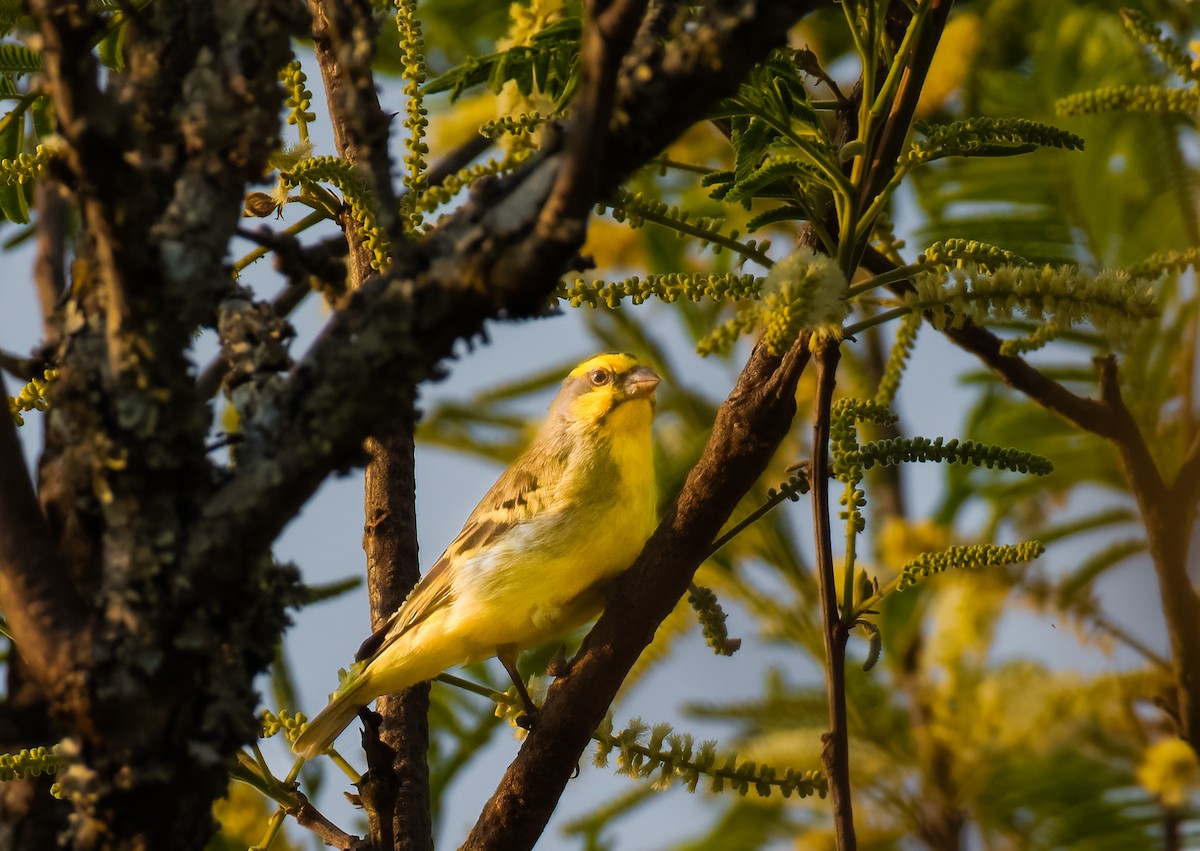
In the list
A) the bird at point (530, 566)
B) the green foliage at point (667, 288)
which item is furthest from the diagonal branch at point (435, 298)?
the bird at point (530, 566)

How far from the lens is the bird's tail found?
3521 millimetres

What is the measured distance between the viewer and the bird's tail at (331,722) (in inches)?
→ 139

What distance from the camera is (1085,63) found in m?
5.90

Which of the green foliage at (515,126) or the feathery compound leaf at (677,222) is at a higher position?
the green foliage at (515,126)

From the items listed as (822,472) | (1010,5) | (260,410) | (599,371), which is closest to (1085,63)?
(1010,5)

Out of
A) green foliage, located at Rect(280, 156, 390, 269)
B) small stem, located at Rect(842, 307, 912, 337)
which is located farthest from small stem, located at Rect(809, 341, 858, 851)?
green foliage, located at Rect(280, 156, 390, 269)

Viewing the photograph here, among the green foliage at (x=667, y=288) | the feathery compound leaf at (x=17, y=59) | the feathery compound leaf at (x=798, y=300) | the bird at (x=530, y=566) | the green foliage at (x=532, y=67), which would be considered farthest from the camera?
the bird at (x=530, y=566)

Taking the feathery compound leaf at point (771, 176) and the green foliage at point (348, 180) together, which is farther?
the green foliage at point (348, 180)

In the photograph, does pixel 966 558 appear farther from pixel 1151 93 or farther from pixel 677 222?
pixel 1151 93

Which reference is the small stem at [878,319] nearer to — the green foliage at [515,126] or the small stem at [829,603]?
the small stem at [829,603]

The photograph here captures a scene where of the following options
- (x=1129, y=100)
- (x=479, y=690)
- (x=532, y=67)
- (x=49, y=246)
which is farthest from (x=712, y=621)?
(x=49, y=246)

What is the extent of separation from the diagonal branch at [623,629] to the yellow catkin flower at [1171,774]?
253 centimetres

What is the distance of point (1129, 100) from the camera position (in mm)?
2930

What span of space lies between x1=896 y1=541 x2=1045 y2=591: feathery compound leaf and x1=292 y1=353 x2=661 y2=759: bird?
148cm
